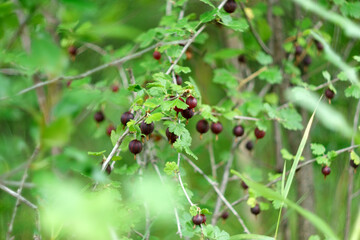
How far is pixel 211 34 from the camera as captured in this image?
8.77ft

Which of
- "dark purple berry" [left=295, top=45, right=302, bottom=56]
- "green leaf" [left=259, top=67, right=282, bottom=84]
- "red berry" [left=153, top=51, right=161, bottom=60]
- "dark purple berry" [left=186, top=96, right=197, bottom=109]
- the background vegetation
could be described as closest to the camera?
the background vegetation

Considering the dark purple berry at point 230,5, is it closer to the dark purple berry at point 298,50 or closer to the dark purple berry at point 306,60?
the dark purple berry at point 298,50

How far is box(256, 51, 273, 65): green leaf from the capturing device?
181 centimetres

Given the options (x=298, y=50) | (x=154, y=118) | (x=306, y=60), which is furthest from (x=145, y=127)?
(x=306, y=60)

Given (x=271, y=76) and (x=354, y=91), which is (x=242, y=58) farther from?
(x=354, y=91)

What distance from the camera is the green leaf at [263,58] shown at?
1.81 m

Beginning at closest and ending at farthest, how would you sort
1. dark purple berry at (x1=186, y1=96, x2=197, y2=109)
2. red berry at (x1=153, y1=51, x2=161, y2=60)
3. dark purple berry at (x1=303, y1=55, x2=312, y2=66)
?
1. dark purple berry at (x1=186, y1=96, x2=197, y2=109)
2. red berry at (x1=153, y1=51, x2=161, y2=60)
3. dark purple berry at (x1=303, y1=55, x2=312, y2=66)

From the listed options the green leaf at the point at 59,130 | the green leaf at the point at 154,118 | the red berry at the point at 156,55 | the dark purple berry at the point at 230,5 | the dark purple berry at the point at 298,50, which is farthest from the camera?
the dark purple berry at the point at 298,50

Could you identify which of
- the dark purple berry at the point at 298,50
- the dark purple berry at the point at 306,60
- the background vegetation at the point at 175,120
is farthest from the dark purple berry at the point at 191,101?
the dark purple berry at the point at 306,60

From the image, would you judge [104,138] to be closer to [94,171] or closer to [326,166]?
[326,166]

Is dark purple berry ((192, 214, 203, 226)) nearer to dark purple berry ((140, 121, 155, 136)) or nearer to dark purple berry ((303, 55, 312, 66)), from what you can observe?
dark purple berry ((140, 121, 155, 136))

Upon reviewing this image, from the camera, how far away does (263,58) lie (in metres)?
1.82

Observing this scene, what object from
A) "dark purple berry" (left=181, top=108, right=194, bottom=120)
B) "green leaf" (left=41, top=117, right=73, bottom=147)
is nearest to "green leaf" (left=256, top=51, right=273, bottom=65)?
"dark purple berry" (left=181, top=108, right=194, bottom=120)

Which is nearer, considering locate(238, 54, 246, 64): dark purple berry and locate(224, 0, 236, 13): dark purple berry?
locate(224, 0, 236, 13): dark purple berry
